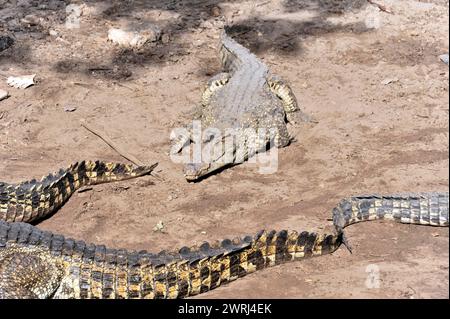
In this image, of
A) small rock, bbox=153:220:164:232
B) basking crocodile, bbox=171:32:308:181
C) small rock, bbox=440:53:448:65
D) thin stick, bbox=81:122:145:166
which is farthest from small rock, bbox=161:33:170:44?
small rock, bbox=153:220:164:232

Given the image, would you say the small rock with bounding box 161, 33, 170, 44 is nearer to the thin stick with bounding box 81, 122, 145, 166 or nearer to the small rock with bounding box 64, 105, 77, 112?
the small rock with bounding box 64, 105, 77, 112

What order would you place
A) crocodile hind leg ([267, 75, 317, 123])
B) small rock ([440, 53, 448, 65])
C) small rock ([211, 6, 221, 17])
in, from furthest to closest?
small rock ([211, 6, 221, 17]) < small rock ([440, 53, 448, 65]) < crocodile hind leg ([267, 75, 317, 123])

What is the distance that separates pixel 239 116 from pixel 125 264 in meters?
3.25

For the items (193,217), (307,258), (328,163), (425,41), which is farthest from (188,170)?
(425,41)

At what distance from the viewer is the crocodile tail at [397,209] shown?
5801mm

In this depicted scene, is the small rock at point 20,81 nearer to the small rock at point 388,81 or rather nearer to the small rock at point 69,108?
the small rock at point 69,108

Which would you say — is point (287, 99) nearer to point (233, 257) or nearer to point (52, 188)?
point (52, 188)

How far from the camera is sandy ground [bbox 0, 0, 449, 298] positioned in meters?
5.59

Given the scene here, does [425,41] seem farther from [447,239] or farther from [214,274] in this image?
[214,274]

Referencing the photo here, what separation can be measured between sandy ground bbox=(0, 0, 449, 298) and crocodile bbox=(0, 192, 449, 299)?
15cm

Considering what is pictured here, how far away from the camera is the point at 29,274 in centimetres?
509

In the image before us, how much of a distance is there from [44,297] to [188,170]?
2.31m

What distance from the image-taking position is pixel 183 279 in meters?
5.01

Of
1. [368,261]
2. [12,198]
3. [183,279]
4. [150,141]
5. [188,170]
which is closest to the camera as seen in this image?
[183,279]
